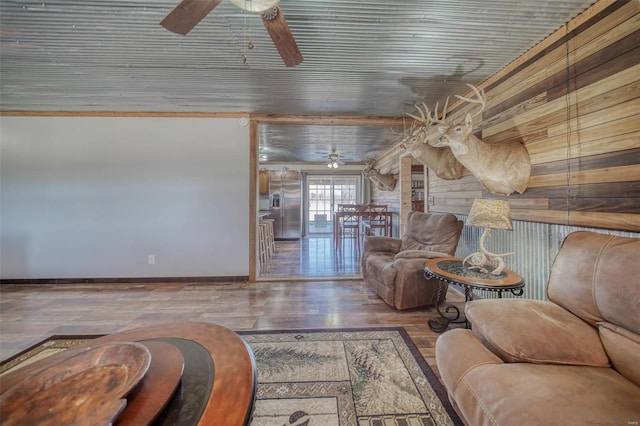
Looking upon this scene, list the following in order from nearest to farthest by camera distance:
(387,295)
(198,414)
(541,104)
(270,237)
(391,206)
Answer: (198,414) → (541,104) → (387,295) → (270,237) → (391,206)

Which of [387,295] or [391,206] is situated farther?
[391,206]

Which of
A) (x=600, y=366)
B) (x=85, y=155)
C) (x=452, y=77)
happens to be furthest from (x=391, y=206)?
(x=85, y=155)

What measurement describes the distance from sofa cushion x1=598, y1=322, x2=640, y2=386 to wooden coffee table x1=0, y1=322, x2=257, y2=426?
148 centimetres

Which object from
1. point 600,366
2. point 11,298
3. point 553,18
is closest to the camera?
point 600,366

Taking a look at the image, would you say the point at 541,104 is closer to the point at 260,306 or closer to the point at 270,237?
the point at 260,306

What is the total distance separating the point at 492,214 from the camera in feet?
6.10

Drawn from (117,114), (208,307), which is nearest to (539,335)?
(208,307)

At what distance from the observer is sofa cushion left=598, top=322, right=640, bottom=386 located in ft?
3.20

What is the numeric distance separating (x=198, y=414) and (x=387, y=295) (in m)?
2.29

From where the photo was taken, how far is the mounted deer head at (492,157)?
2.22 metres

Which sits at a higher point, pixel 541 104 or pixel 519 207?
pixel 541 104

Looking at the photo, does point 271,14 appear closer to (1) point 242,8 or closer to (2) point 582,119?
(1) point 242,8

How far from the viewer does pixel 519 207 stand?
231 centimetres

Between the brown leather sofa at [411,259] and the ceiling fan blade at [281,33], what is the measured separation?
2.20 m
